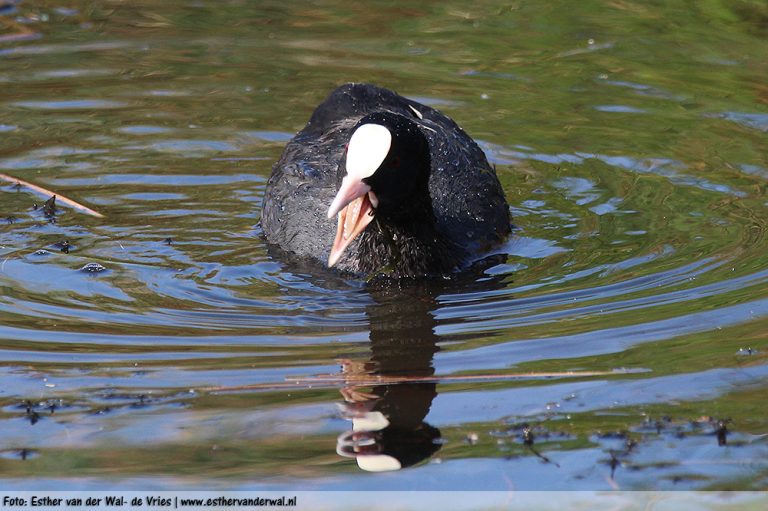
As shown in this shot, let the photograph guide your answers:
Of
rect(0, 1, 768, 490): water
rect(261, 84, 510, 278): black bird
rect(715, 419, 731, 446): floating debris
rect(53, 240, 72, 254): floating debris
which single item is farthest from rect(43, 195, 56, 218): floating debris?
rect(715, 419, 731, 446): floating debris

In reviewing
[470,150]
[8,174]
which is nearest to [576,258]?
[470,150]

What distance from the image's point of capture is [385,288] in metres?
5.54

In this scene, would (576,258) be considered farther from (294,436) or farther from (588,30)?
(588,30)

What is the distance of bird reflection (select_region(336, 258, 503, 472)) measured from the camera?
371 centimetres

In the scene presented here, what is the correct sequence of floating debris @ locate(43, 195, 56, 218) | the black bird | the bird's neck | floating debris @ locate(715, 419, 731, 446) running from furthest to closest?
floating debris @ locate(43, 195, 56, 218) → the bird's neck → the black bird → floating debris @ locate(715, 419, 731, 446)

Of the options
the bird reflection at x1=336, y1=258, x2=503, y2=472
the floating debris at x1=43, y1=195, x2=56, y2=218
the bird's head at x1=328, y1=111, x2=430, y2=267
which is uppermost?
the bird's head at x1=328, y1=111, x2=430, y2=267

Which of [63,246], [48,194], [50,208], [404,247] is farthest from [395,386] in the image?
[48,194]

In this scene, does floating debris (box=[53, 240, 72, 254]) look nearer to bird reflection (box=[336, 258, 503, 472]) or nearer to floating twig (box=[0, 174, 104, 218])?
floating twig (box=[0, 174, 104, 218])

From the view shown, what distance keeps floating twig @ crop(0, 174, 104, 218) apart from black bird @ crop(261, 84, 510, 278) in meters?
0.90

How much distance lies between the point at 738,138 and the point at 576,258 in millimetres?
1925

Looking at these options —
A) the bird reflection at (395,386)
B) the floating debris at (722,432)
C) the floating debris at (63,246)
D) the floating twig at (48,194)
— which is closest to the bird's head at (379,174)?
the bird reflection at (395,386)

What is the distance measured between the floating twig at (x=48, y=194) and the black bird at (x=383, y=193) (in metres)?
0.90

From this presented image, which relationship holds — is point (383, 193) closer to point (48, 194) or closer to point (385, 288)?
point (385, 288)

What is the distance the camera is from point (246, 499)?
344 cm
